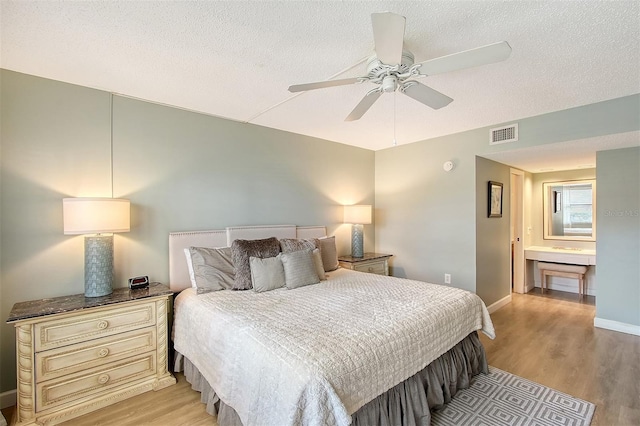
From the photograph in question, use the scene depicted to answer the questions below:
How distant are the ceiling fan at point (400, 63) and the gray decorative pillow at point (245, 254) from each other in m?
1.60

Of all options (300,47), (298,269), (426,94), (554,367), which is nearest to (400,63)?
(426,94)

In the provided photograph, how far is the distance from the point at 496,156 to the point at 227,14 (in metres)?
3.57

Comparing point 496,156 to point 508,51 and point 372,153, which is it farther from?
point 508,51

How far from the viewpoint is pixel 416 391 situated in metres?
1.85

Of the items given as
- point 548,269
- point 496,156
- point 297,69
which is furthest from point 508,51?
point 548,269

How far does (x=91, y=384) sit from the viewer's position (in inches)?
83.4

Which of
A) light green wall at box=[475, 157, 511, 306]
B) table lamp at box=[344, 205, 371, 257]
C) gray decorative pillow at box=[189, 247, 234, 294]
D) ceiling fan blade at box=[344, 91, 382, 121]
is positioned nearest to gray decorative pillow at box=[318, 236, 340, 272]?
table lamp at box=[344, 205, 371, 257]

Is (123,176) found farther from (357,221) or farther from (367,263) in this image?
(367,263)

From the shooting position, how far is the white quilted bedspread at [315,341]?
1.36 meters

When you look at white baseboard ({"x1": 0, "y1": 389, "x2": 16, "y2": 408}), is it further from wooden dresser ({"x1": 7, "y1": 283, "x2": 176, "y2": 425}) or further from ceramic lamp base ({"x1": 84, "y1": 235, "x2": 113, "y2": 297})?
ceramic lamp base ({"x1": 84, "y1": 235, "x2": 113, "y2": 297})

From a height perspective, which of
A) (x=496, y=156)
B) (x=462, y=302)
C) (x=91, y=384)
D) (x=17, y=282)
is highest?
(x=496, y=156)

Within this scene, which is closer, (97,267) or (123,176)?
(97,267)

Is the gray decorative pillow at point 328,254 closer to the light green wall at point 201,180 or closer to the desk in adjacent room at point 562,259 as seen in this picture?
the light green wall at point 201,180

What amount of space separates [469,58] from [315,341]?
66.9 inches
